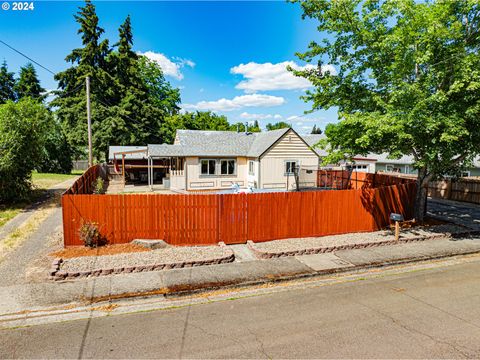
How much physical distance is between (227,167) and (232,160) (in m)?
0.75

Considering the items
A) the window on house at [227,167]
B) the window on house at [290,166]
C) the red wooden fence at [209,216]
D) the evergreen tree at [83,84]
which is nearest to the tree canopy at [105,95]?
the evergreen tree at [83,84]

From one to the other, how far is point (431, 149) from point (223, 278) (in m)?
8.90

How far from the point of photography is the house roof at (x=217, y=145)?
77.1 feet

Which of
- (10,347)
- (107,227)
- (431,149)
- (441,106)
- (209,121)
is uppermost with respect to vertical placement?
(209,121)

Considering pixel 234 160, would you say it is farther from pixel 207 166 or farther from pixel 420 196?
pixel 420 196

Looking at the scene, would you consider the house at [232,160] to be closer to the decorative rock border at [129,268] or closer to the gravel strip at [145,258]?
the gravel strip at [145,258]

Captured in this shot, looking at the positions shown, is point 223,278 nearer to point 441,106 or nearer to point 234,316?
point 234,316

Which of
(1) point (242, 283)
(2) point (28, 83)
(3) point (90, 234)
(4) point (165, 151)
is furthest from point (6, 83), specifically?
(1) point (242, 283)

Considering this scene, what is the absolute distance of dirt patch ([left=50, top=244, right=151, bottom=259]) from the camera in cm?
936

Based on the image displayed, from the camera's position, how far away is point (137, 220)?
10359 mm

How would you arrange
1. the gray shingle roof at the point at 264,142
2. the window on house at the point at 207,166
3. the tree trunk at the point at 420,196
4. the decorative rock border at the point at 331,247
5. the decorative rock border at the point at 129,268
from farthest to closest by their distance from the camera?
the gray shingle roof at the point at 264,142 < the window on house at the point at 207,166 < the tree trunk at the point at 420,196 < the decorative rock border at the point at 331,247 < the decorative rock border at the point at 129,268

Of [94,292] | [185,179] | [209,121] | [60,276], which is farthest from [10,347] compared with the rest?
[209,121]

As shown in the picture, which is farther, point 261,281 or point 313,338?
point 261,281

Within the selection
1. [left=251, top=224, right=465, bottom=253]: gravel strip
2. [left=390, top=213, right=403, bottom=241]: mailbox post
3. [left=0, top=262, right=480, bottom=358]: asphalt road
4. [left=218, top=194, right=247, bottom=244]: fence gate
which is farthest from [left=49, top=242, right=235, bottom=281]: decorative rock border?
[left=390, top=213, right=403, bottom=241]: mailbox post
